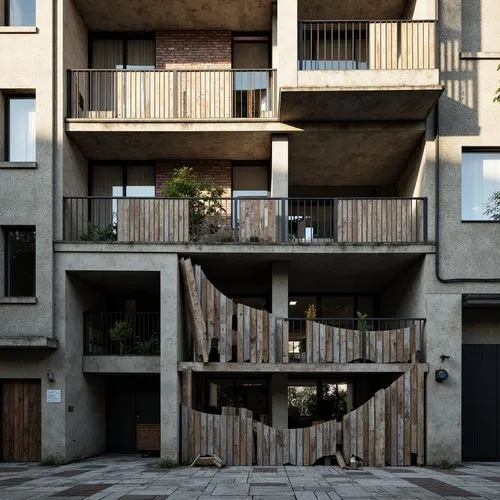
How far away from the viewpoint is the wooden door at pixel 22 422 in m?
15.5

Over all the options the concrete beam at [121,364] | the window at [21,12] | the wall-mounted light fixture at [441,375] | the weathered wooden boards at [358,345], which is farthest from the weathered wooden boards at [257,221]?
the window at [21,12]

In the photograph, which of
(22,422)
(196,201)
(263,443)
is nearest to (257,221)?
(196,201)

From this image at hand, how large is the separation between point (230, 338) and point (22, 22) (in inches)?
423

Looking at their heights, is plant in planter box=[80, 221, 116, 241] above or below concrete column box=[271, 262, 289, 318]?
above

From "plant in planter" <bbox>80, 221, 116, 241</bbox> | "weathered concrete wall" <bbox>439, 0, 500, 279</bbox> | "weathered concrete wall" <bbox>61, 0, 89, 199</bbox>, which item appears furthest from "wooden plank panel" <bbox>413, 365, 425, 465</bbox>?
"weathered concrete wall" <bbox>61, 0, 89, 199</bbox>

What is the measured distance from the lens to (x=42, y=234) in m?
15.3

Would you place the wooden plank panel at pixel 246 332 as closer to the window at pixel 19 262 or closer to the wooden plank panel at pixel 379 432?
the wooden plank panel at pixel 379 432

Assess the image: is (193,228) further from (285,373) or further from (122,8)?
(122,8)

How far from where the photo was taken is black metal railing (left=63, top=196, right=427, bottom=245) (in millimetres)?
15555

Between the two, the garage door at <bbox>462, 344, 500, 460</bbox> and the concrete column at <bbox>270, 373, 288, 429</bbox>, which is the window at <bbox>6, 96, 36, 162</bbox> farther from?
the garage door at <bbox>462, 344, 500, 460</bbox>

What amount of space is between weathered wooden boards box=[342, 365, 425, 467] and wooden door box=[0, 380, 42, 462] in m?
8.21

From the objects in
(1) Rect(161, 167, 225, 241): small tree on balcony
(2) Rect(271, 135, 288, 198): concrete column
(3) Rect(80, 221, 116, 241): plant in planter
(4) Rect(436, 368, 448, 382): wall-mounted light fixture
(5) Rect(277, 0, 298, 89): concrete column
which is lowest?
(4) Rect(436, 368, 448, 382): wall-mounted light fixture

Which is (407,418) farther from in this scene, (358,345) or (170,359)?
(170,359)

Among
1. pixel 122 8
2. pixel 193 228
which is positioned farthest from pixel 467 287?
pixel 122 8
